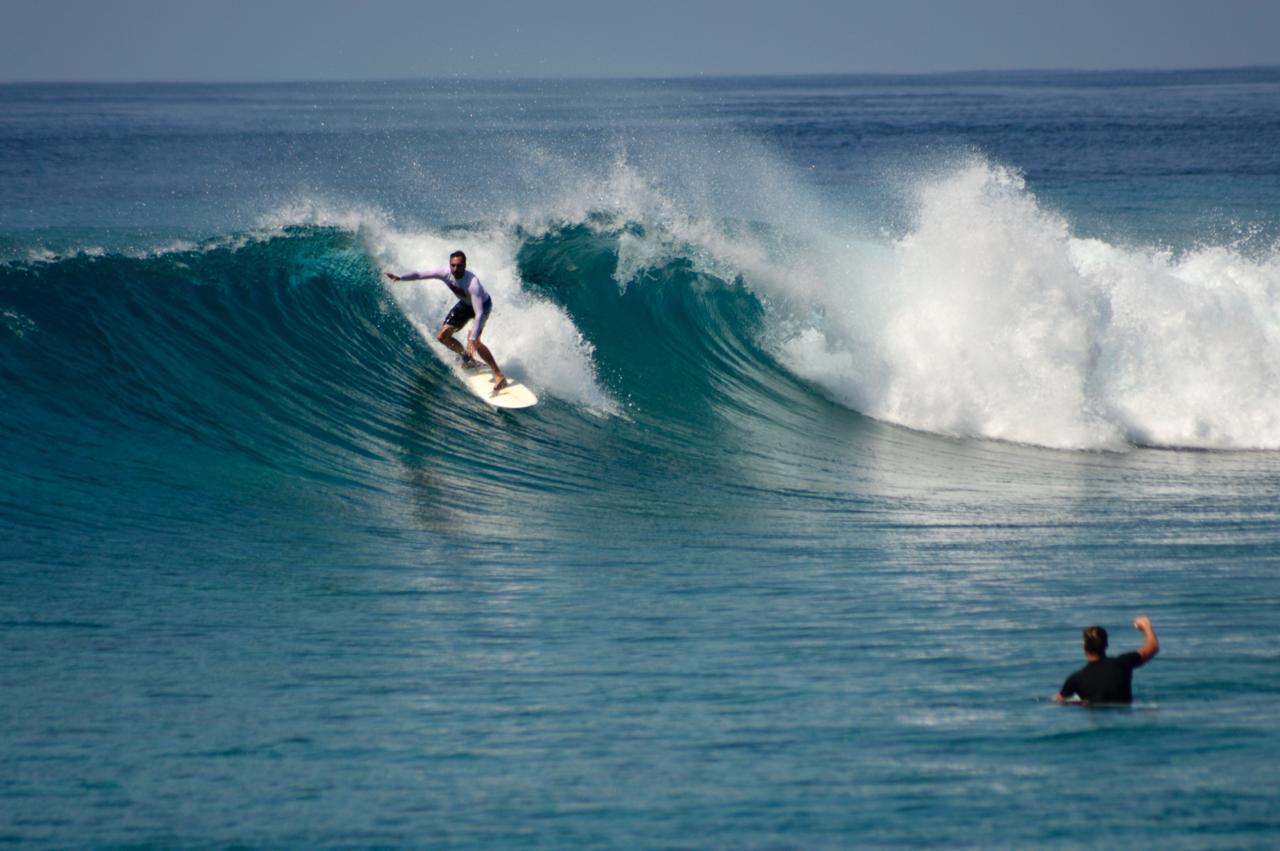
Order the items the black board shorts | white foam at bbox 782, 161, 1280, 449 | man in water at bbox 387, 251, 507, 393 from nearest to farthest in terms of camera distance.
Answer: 1. man in water at bbox 387, 251, 507, 393
2. the black board shorts
3. white foam at bbox 782, 161, 1280, 449

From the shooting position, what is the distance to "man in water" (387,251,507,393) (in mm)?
12467

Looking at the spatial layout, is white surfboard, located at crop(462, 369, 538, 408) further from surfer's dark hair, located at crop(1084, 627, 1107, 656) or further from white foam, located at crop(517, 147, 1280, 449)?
surfer's dark hair, located at crop(1084, 627, 1107, 656)

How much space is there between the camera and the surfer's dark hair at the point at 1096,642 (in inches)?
239

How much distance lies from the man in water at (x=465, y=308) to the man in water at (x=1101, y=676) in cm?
735

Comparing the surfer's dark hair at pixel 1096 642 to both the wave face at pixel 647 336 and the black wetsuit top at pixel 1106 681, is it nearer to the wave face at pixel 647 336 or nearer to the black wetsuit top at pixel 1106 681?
the black wetsuit top at pixel 1106 681

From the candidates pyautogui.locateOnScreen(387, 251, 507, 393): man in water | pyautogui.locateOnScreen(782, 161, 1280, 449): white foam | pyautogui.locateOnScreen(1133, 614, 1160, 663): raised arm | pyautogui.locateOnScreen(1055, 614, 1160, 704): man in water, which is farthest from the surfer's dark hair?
pyautogui.locateOnScreen(782, 161, 1280, 449): white foam

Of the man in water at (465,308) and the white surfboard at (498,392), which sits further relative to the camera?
the white surfboard at (498,392)

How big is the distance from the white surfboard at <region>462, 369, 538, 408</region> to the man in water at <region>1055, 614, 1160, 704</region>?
7354 millimetres

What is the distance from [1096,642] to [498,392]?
761 cm

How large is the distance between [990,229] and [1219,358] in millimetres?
2751

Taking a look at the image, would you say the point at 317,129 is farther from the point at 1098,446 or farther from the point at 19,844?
the point at 19,844

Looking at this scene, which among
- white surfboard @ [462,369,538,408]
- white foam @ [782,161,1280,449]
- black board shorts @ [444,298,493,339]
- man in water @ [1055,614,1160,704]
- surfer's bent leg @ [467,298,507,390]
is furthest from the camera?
white foam @ [782,161,1280,449]

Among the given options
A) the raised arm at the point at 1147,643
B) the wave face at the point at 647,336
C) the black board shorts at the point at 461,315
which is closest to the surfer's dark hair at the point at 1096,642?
the raised arm at the point at 1147,643

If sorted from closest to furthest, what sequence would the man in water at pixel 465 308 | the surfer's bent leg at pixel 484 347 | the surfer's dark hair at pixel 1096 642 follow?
the surfer's dark hair at pixel 1096 642 → the man in water at pixel 465 308 → the surfer's bent leg at pixel 484 347
